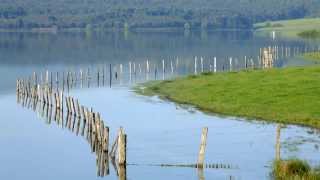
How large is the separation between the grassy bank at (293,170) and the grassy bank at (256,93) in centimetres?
1571

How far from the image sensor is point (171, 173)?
3947 cm

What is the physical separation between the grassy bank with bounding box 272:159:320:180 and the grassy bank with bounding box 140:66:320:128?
15712mm

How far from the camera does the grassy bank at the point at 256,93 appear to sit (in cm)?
5547

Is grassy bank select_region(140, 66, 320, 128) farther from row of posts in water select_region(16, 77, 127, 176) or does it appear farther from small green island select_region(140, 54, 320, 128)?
row of posts in water select_region(16, 77, 127, 176)

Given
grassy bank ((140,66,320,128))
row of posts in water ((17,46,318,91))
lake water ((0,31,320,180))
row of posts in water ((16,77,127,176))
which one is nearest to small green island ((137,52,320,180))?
grassy bank ((140,66,320,128))

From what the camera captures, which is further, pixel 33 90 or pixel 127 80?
pixel 127 80

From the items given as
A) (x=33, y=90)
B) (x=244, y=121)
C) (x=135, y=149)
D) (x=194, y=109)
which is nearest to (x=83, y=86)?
(x=33, y=90)

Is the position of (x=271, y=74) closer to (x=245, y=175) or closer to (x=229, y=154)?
(x=229, y=154)

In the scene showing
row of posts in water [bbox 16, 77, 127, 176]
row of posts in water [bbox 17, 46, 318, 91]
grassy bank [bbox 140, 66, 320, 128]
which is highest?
grassy bank [bbox 140, 66, 320, 128]

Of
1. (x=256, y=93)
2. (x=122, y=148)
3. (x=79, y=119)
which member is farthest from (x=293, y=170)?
(x=256, y=93)

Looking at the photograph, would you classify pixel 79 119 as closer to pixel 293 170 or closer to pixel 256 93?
pixel 256 93

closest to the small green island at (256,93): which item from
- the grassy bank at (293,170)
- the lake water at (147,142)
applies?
the grassy bank at (293,170)

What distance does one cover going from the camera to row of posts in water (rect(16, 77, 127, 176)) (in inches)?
1631

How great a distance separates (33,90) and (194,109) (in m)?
21.8
